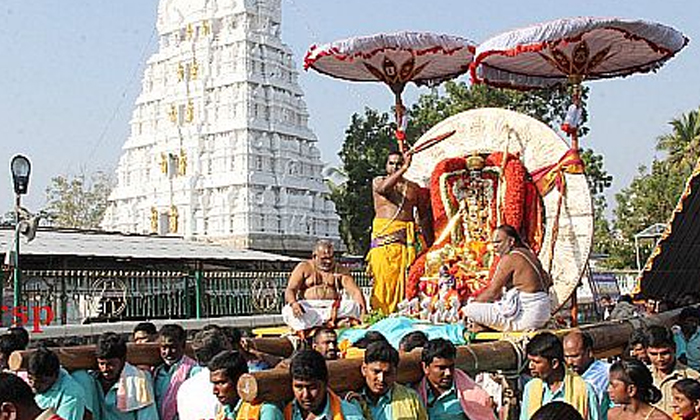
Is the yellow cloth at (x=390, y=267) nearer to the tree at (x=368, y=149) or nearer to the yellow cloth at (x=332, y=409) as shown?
the yellow cloth at (x=332, y=409)

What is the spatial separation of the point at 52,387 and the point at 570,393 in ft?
8.89

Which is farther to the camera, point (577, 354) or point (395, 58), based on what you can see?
point (395, 58)

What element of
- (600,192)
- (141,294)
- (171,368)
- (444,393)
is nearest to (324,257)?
(171,368)

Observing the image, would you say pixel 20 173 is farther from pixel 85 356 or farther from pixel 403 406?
pixel 403 406

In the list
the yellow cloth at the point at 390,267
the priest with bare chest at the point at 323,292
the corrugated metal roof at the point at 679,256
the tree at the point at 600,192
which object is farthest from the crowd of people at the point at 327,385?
the tree at the point at 600,192

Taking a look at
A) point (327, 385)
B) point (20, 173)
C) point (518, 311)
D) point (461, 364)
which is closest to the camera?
point (327, 385)

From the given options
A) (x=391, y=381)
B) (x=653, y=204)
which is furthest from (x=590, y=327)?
(x=653, y=204)

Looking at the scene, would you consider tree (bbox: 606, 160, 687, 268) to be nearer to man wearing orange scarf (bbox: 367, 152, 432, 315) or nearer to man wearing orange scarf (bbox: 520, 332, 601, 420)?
man wearing orange scarf (bbox: 367, 152, 432, 315)

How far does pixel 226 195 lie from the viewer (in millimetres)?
33656

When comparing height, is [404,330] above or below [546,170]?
below

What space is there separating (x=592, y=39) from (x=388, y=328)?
12.7ft

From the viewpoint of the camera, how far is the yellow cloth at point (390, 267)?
1007 cm

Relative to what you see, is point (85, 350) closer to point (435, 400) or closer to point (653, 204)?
point (435, 400)

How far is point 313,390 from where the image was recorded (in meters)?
4.07
